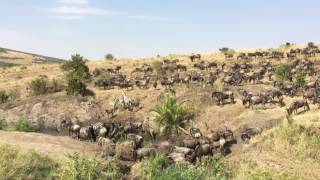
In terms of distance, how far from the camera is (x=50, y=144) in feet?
79.2

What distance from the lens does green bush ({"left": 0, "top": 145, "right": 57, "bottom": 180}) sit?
1739 centimetres

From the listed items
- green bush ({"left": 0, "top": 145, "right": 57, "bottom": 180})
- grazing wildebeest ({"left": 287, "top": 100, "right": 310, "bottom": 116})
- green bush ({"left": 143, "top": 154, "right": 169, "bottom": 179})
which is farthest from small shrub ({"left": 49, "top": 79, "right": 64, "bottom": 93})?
green bush ({"left": 143, "top": 154, "right": 169, "bottom": 179})

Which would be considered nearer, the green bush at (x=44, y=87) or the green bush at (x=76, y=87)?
the green bush at (x=76, y=87)

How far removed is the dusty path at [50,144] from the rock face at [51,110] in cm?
1052

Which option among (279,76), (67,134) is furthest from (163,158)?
(279,76)

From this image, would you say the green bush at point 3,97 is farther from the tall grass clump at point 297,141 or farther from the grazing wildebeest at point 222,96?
the tall grass clump at point 297,141

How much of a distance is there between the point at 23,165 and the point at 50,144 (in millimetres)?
6104

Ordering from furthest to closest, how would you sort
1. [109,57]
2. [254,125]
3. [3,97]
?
[109,57]
[3,97]
[254,125]

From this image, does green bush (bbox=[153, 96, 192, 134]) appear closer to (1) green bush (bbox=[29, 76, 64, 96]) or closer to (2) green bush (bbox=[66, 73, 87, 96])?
(2) green bush (bbox=[66, 73, 87, 96])

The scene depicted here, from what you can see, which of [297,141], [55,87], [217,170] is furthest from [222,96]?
[55,87]

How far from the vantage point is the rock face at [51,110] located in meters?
38.2

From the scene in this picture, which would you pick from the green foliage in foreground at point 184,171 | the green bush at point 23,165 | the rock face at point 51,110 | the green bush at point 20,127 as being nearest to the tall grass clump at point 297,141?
the green foliage in foreground at point 184,171

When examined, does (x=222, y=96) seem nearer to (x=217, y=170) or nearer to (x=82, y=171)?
(x=217, y=170)

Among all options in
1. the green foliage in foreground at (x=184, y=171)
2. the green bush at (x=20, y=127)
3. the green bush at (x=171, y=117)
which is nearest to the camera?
the green foliage in foreground at (x=184, y=171)
